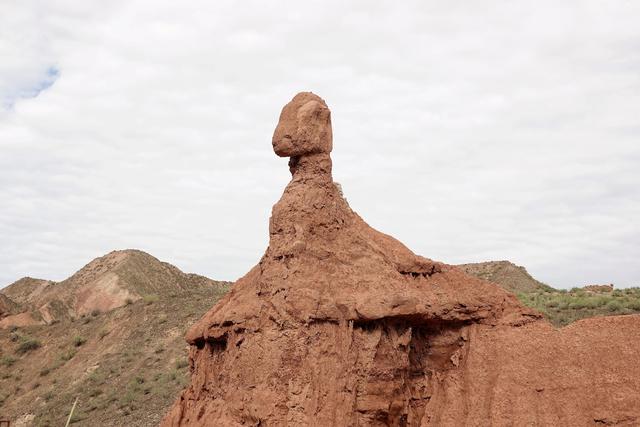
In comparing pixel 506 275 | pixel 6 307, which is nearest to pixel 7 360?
pixel 6 307

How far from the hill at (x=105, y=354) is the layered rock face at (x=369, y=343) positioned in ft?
63.1

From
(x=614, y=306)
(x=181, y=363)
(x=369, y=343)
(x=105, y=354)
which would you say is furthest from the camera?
(x=105, y=354)

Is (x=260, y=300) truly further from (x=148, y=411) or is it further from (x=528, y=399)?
(x=148, y=411)

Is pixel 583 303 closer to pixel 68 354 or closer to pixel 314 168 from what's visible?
pixel 314 168

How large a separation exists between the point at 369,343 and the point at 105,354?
32.9 meters

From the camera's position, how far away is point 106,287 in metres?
55.4

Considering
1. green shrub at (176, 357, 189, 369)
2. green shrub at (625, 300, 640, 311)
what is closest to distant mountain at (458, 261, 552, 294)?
green shrub at (625, 300, 640, 311)

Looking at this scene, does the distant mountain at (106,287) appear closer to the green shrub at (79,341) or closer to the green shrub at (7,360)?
the green shrub at (7,360)

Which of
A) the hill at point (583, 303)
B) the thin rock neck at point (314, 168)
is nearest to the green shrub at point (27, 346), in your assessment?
the hill at point (583, 303)

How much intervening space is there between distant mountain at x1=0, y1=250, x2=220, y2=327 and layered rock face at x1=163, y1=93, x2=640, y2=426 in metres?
41.7

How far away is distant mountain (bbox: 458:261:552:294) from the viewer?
143 feet

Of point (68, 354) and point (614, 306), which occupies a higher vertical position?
point (614, 306)

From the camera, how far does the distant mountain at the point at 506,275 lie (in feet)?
143

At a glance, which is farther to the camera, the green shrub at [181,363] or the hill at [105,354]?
the green shrub at [181,363]
